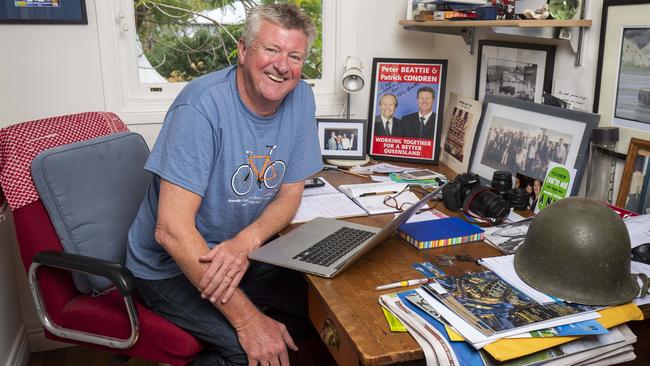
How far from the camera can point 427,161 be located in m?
2.32

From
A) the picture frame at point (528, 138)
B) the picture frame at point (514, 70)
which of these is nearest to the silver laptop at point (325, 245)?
the picture frame at point (528, 138)

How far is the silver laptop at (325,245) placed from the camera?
4.30 feet

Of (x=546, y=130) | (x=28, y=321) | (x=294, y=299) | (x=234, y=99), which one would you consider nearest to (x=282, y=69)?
(x=234, y=99)

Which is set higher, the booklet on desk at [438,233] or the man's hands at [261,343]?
the booklet on desk at [438,233]

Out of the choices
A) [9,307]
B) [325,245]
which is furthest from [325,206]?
[9,307]

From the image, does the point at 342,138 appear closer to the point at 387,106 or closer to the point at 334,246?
the point at 387,106

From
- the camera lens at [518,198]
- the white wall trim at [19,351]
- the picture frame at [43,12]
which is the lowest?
the white wall trim at [19,351]

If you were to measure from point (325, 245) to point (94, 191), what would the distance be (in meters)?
0.74

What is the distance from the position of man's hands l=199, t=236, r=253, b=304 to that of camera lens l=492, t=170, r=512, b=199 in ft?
2.69

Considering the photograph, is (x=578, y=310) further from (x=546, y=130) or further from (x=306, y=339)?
(x=306, y=339)

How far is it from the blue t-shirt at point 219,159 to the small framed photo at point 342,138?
1.95 ft

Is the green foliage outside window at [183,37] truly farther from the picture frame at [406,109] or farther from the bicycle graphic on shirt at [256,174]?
the bicycle graphic on shirt at [256,174]

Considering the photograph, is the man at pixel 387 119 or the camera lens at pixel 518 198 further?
the man at pixel 387 119

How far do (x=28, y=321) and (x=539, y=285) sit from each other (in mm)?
2180
